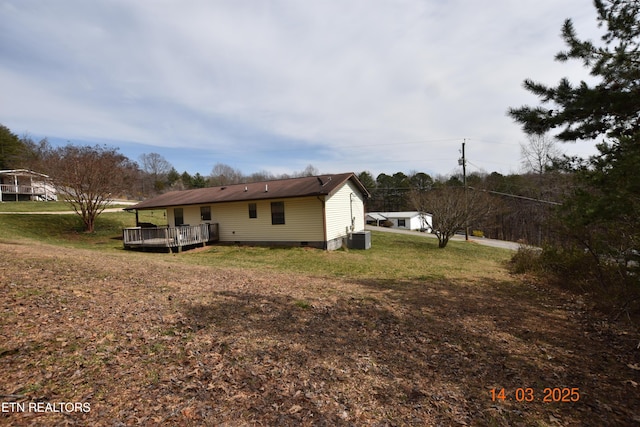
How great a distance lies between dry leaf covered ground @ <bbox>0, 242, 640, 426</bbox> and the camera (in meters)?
2.82

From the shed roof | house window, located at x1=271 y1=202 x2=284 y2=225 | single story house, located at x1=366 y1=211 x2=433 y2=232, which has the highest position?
the shed roof

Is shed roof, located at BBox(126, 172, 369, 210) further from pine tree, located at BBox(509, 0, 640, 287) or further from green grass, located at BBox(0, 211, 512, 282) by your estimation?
pine tree, located at BBox(509, 0, 640, 287)

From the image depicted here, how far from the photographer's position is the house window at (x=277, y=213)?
16688 mm

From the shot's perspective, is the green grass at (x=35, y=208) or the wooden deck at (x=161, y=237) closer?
the wooden deck at (x=161, y=237)

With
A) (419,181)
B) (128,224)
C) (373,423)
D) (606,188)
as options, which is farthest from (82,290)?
(419,181)

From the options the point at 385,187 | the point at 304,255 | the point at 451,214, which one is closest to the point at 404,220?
the point at 385,187

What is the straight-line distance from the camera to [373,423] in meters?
2.72

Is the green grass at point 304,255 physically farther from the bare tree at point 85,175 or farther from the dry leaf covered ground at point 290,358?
the dry leaf covered ground at point 290,358

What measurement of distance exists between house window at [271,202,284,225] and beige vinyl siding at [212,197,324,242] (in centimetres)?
19

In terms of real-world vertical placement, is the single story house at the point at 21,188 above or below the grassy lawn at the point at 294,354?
above

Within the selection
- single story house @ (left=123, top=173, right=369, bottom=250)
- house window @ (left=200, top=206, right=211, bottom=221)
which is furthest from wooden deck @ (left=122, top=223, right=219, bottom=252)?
house window @ (left=200, top=206, right=211, bottom=221)

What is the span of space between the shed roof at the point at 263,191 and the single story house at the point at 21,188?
890 inches

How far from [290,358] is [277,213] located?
43.6ft

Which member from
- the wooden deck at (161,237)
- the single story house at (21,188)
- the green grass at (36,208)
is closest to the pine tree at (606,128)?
the wooden deck at (161,237)
